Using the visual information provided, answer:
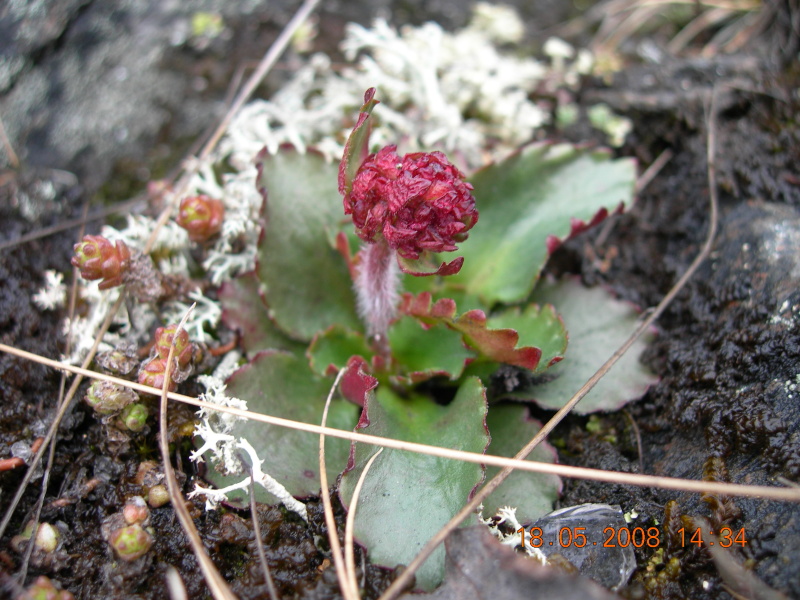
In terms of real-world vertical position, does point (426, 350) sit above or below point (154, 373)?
below

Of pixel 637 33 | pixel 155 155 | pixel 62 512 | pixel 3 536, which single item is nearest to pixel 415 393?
pixel 62 512

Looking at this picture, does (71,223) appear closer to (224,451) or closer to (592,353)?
(224,451)

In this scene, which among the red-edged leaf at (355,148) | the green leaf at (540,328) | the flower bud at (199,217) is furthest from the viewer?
the flower bud at (199,217)

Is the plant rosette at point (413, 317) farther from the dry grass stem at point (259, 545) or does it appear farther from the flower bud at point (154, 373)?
the flower bud at point (154, 373)

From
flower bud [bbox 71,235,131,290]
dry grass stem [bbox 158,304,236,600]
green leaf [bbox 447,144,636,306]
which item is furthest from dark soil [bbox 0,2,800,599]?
flower bud [bbox 71,235,131,290]

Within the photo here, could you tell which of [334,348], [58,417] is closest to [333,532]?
[334,348]

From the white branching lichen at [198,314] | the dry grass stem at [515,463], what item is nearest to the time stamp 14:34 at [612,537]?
the dry grass stem at [515,463]

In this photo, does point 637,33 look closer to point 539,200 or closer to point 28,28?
point 539,200
